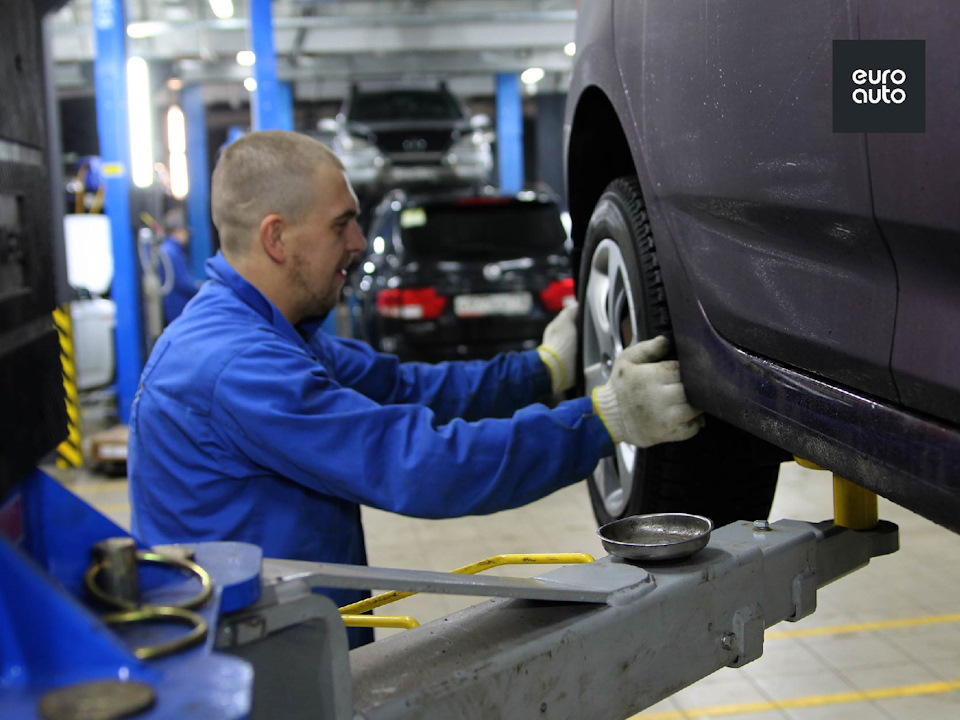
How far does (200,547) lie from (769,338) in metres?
0.81

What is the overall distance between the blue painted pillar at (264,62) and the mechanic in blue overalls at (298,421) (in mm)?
6345

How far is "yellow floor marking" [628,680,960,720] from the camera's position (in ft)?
9.38

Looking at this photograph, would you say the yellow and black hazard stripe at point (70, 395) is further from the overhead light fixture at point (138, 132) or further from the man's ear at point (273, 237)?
the man's ear at point (273, 237)

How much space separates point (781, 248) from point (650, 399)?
43 centimetres

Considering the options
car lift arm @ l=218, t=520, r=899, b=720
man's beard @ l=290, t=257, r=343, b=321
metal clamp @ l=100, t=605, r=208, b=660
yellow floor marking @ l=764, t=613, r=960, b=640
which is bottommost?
yellow floor marking @ l=764, t=613, r=960, b=640

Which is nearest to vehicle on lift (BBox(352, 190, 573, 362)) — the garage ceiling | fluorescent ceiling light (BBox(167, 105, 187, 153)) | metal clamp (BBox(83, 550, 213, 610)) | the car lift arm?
the car lift arm

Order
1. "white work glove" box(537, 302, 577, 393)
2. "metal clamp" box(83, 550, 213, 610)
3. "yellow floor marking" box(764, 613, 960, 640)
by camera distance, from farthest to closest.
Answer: "yellow floor marking" box(764, 613, 960, 640) < "white work glove" box(537, 302, 577, 393) < "metal clamp" box(83, 550, 213, 610)

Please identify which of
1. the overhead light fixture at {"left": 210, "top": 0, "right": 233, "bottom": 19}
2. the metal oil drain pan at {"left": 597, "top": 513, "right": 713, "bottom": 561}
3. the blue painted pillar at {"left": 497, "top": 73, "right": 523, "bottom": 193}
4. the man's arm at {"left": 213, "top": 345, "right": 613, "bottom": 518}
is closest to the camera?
the metal oil drain pan at {"left": 597, "top": 513, "right": 713, "bottom": 561}

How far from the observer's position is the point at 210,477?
183 centimetres

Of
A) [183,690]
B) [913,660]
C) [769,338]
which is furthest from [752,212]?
[913,660]

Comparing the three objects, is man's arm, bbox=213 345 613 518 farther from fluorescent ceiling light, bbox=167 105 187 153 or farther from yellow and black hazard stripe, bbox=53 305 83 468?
fluorescent ceiling light, bbox=167 105 187 153

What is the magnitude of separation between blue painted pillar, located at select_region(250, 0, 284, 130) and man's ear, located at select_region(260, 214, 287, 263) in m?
6.43

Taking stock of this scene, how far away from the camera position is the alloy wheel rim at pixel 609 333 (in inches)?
78.5

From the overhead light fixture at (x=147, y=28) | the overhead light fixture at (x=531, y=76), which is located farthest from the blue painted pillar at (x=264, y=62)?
the overhead light fixture at (x=531, y=76)
